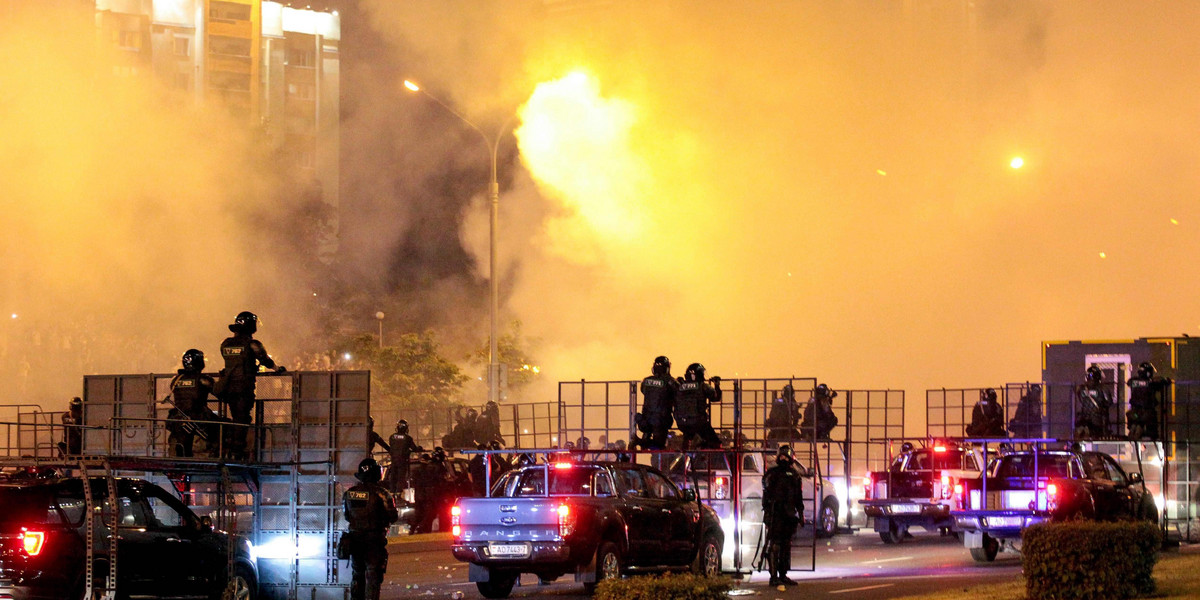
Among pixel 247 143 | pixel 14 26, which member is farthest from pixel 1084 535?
pixel 247 143

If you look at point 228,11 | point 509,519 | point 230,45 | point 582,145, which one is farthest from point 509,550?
point 228,11

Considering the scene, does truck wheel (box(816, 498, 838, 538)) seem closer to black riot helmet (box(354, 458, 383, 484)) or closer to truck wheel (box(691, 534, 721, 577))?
truck wheel (box(691, 534, 721, 577))

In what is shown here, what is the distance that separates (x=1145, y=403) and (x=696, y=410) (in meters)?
6.97

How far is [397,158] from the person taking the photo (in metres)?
42.0

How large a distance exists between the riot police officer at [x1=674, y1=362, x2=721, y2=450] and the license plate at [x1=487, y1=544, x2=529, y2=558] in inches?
102

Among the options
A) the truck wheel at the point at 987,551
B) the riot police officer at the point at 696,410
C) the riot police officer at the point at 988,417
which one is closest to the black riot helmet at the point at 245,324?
the riot police officer at the point at 696,410

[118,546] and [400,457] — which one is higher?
[400,457]

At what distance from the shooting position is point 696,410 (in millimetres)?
15688

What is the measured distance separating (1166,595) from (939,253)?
23378 mm

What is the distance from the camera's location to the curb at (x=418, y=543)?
20.6 m

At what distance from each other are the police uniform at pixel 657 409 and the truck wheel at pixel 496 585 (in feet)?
7.21

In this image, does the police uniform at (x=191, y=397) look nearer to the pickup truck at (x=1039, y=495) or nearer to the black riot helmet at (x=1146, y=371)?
the pickup truck at (x=1039, y=495)

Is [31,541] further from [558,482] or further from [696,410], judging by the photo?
[696,410]

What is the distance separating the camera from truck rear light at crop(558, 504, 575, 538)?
533 inches
